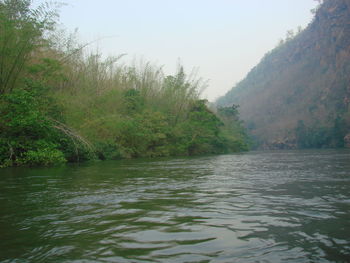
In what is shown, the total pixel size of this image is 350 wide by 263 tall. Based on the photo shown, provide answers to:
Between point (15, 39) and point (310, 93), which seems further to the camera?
point (310, 93)

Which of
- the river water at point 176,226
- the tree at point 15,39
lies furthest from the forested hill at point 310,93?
the river water at point 176,226

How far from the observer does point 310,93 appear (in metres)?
92.4

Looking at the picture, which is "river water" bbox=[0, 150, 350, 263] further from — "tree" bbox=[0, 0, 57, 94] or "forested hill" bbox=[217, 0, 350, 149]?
"forested hill" bbox=[217, 0, 350, 149]

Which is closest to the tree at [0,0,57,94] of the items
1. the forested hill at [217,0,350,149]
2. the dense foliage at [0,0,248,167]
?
the dense foliage at [0,0,248,167]

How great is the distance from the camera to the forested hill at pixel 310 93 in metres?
72.6

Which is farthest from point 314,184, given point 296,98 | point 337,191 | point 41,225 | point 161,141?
point 296,98

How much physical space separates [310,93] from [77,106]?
86.1 metres

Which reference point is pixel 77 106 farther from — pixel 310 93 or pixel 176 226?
pixel 310 93

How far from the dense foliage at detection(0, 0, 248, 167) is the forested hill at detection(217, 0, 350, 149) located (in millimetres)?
41441

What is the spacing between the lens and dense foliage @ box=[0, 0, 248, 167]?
Answer: 13.7m

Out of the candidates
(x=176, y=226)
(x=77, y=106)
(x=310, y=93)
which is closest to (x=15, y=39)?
(x=77, y=106)

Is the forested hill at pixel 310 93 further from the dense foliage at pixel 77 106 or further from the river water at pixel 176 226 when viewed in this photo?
the river water at pixel 176 226

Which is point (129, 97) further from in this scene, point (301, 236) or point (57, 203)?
point (301, 236)

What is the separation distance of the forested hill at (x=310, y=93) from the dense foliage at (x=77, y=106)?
4144 cm
